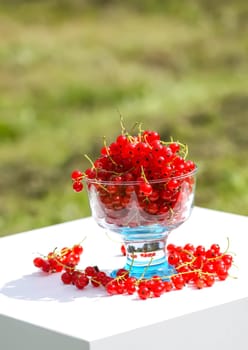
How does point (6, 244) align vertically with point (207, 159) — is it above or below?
above

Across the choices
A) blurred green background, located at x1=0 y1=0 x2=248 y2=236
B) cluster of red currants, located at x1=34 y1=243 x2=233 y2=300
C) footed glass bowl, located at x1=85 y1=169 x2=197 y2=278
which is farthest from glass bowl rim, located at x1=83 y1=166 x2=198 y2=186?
blurred green background, located at x1=0 y1=0 x2=248 y2=236

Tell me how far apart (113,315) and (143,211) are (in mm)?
188

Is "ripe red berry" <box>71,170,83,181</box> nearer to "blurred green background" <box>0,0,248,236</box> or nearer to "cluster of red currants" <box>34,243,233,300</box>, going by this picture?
"cluster of red currants" <box>34,243,233,300</box>

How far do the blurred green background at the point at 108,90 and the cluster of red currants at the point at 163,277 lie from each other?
312cm

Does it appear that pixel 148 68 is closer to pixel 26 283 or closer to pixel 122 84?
pixel 122 84

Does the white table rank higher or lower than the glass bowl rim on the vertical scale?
lower

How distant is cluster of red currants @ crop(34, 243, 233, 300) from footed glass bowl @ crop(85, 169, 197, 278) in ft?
0.09

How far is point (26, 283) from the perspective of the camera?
173cm

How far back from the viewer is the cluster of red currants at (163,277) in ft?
5.29

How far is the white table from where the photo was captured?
143cm

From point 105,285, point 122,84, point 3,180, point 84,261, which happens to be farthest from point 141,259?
point 122,84

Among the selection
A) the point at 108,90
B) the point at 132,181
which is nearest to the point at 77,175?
the point at 132,181

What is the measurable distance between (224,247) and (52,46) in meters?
5.61

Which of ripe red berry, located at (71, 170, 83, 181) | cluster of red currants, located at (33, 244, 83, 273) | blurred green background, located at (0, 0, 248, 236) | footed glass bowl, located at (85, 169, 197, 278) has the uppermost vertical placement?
ripe red berry, located at (71, 170, 83, 181)
